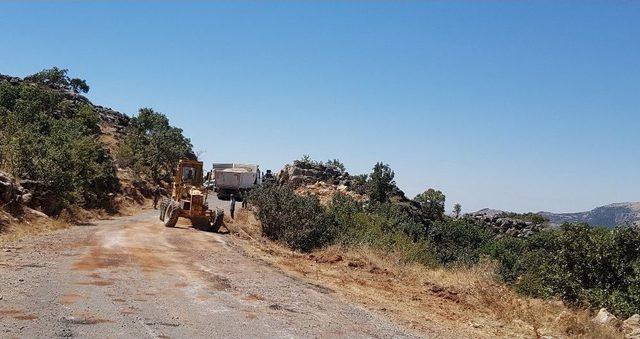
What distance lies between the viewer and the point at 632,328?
34.9ft

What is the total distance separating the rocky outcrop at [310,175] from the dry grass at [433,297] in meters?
27.0

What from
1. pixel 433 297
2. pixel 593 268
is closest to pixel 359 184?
pixel 593 268

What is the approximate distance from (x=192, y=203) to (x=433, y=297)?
14.2 meters

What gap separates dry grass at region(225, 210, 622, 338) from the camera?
10.1m

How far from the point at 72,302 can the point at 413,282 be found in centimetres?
920

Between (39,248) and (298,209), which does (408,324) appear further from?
(298,209)

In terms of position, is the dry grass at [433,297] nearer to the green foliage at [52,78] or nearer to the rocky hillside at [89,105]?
the rocky hillside at [89,105]

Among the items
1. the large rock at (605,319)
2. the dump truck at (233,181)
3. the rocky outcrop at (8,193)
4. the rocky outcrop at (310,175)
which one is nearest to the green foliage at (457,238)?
the rocky outcrop at (310,175)

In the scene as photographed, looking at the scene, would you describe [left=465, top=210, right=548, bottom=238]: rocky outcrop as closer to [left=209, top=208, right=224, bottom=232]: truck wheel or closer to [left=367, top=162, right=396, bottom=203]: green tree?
[left=367, top=162, right=396, bottom=203]: green tree

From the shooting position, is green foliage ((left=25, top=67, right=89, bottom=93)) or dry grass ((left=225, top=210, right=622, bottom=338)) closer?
dry grass ((left=225, top=210, right=622, bottom=338))

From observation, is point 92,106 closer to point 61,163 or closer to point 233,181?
point 233,181

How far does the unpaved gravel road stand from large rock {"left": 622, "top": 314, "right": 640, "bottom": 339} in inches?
181

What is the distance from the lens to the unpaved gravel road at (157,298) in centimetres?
793

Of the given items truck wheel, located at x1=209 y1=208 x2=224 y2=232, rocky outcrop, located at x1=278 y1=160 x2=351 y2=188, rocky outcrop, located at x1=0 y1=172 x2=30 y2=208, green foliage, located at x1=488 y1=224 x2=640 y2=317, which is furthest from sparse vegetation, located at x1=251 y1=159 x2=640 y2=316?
rocky outcrop, located at x1=0 y1=172 x2=30 y2=208
